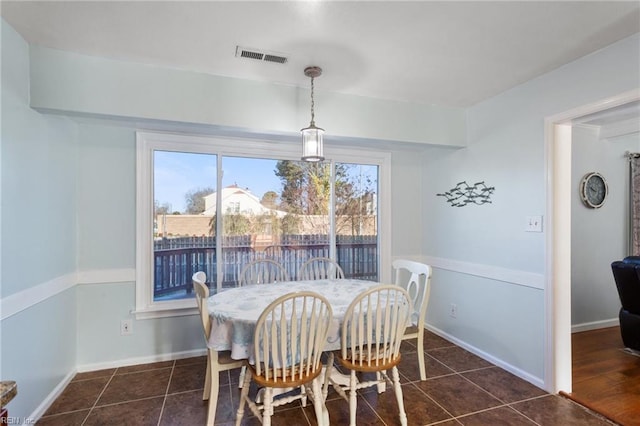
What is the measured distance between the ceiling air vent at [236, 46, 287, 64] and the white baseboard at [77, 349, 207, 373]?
2.64 m

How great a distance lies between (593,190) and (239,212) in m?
3.98

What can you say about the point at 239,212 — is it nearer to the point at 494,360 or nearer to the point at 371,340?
the point at 371,340

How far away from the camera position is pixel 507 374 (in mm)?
2734

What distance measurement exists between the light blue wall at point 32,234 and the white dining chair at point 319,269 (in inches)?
79.2

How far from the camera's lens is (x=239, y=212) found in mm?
3334


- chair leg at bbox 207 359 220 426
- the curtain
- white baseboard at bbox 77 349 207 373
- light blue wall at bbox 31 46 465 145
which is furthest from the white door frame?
white baseboard at bbox 77 349 207 373

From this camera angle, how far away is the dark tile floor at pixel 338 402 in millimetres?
2117

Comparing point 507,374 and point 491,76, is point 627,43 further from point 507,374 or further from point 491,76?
point 507,374

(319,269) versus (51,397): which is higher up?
(319,269)

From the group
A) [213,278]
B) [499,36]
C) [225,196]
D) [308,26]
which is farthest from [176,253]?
[499,36]

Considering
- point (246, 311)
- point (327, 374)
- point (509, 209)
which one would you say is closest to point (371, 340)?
point (327, 374)

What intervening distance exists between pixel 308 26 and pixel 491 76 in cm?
158

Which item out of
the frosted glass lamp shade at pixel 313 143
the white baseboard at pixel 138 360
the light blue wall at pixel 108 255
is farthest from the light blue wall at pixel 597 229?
the light blue wall at pixel 108 255

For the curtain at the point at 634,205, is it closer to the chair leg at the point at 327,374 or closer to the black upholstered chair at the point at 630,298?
the black upholstered chair at the point at 630,298
